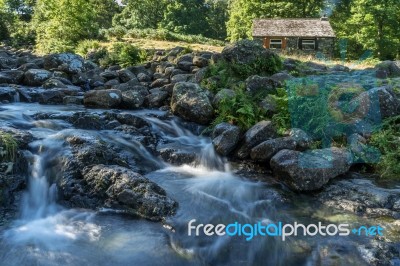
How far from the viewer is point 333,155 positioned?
304 inches

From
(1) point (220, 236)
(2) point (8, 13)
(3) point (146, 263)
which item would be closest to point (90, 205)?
(3) point (146, 263)

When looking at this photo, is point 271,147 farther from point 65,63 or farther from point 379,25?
point 379,25

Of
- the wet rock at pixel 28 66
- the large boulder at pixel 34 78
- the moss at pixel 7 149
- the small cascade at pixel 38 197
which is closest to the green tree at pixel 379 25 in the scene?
the wet rock at pixel 28 66

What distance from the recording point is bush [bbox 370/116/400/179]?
788 cm

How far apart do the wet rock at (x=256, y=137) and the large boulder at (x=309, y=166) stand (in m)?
0.97

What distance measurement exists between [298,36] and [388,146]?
86.0 feet

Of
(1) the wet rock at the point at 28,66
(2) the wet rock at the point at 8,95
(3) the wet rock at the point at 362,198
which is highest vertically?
(1) the wet rock at the point at 28,66

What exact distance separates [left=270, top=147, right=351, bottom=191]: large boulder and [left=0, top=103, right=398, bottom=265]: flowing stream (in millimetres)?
281

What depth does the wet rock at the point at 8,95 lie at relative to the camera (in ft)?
37.9

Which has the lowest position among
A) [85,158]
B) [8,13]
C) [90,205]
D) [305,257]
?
[305,257]

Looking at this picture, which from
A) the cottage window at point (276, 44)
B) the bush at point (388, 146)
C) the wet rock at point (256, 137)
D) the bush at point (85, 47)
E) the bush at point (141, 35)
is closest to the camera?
the bush at point (388, 146)

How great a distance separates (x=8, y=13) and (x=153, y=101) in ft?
108

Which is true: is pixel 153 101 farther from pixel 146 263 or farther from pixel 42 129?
pixel 146 263

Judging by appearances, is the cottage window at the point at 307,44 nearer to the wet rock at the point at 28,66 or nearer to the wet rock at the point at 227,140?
the wet rock at the point at 28,66
